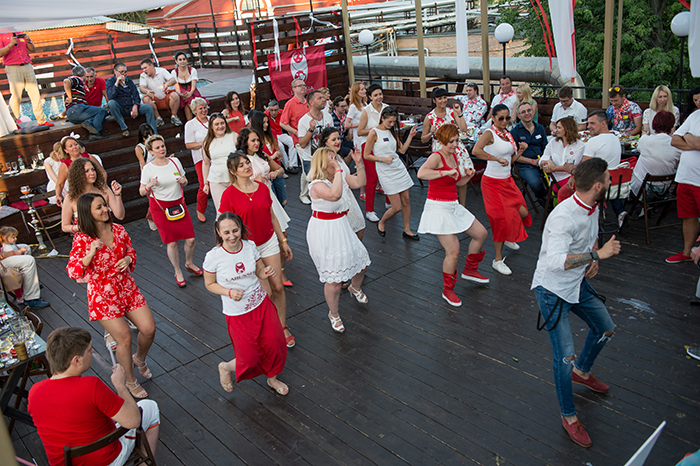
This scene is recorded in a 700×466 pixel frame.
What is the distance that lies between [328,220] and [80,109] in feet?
20.2

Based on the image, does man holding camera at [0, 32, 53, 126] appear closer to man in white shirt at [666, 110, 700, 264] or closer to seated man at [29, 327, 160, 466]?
seated man at [29, 327, 160, 466]

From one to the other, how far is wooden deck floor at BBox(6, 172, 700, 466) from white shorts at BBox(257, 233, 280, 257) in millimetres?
889

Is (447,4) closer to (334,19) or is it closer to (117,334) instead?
(334,19)

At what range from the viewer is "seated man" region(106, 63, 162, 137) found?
851 centimetres

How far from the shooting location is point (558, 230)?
3.04 m

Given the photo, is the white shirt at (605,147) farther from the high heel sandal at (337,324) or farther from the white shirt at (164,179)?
the white shirt at (164,179)

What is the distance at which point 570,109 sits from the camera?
7.75m

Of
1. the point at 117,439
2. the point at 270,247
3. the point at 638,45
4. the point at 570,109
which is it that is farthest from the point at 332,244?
the point at 638,45

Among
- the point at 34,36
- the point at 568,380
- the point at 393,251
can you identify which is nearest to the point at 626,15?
the point at 393,251

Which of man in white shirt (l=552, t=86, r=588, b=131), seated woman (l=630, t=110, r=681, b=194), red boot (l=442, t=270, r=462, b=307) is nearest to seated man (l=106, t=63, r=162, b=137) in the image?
red boot (l=442, t=270, r=462, b=307)

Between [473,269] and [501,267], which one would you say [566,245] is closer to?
[473,269]

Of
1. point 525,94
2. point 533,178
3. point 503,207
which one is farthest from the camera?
point 525,94

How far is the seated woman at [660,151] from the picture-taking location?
5636 millimetres

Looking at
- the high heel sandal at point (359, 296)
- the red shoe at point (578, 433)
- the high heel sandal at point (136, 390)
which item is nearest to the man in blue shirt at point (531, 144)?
the high heel sandal at point (359, 296)
